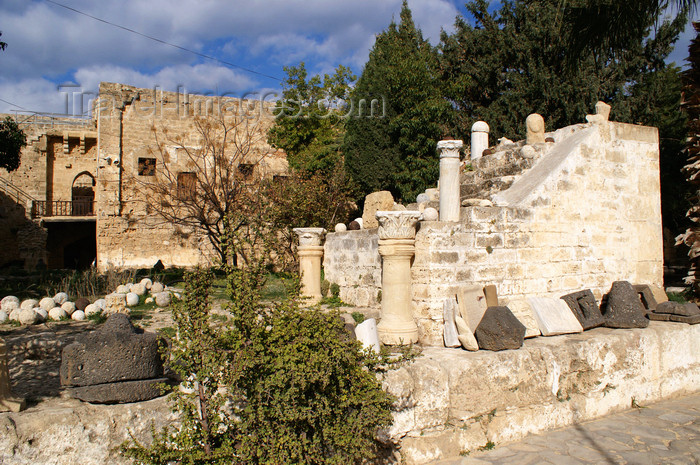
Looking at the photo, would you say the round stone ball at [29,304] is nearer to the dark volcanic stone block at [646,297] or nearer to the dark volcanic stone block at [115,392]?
the dark volcanic stone block at [115,392]

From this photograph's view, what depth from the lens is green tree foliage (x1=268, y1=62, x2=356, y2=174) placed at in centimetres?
1797

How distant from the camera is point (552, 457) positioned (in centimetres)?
459

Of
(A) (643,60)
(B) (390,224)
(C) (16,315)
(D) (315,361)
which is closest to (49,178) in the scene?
(C) (16,315)

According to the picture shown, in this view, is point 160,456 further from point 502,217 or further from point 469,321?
point 502,217

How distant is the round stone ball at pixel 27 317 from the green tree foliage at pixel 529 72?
43.2 ft

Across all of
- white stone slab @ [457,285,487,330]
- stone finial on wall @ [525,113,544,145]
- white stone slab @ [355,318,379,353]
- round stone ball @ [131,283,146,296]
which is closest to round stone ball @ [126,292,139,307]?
round stone ball @ [131,283,146,296]

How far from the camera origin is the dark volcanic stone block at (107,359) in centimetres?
354

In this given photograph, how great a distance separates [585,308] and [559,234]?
3.53ft

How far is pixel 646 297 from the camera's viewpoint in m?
7.41

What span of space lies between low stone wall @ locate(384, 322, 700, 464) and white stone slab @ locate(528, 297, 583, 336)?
15cm

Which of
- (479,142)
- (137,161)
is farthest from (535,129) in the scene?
(137,161)

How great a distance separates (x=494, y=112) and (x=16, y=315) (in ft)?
50.0

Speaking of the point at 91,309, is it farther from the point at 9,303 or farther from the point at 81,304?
the point at 9,303

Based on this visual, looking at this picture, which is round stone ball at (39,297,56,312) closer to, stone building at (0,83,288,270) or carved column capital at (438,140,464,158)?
carved column capital at (438,140,464,158)
